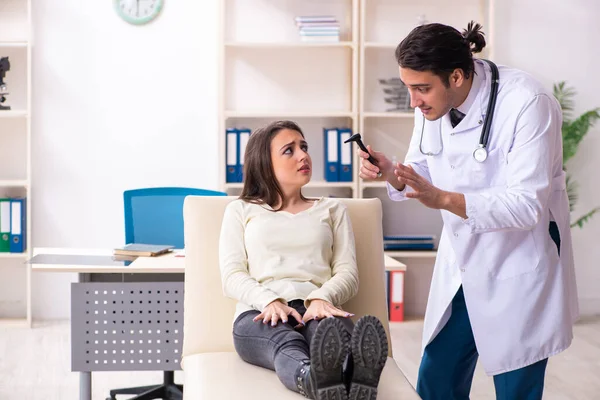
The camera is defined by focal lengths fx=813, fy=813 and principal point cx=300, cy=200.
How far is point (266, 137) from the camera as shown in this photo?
240 cm

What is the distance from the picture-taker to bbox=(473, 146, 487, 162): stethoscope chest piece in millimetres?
1954

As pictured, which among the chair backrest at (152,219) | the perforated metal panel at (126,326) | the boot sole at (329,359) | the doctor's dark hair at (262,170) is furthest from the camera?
the chair backrest at (152,219)

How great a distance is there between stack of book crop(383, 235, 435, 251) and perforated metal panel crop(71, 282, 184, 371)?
7.00 feet

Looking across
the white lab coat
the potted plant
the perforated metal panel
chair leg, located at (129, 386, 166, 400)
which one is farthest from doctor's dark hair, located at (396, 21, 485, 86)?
the potted plant

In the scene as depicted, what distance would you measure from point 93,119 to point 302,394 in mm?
3164

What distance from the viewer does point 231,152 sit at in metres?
4.46

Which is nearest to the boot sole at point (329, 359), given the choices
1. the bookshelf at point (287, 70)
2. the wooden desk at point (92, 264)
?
the wooden desk at point (92, 264)

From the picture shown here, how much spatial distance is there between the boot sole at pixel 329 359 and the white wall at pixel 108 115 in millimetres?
3021

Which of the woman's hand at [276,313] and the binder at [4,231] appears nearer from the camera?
the woman's hand at [276,313]

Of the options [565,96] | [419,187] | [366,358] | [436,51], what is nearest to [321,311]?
[366,358]

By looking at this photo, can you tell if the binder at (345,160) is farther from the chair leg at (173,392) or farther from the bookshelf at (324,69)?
the chair leg at (173,392)

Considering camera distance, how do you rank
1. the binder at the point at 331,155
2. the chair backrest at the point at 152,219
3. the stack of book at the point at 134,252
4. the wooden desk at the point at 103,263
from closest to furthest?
the wooden desk at the point at 103,263 → the stack of book at the point at 134,252 → the chair backrest at the point at 152,219 → the binder at the point at 331,155

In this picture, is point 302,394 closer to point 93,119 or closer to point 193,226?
point 193,226

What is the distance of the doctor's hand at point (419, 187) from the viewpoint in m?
1.75
